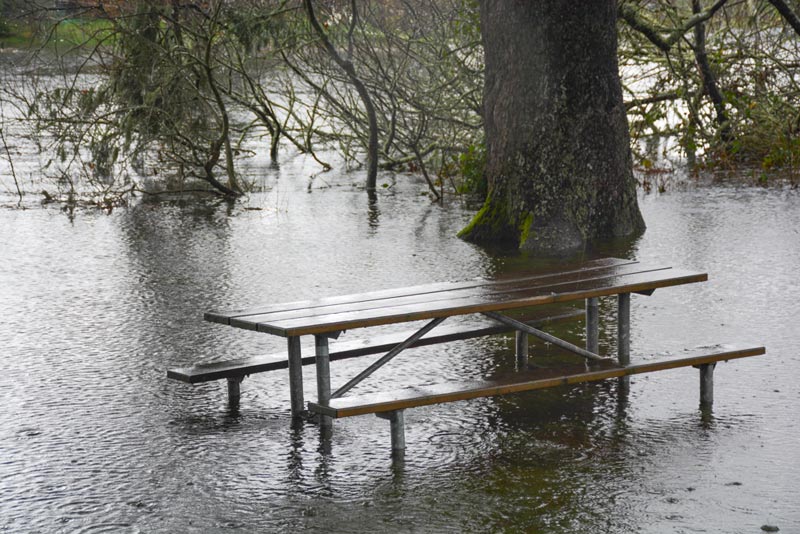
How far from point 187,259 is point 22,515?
6188mm

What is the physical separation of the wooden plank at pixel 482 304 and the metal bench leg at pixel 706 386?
0.45 metres

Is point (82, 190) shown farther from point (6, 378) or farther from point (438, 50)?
point (6, 378)

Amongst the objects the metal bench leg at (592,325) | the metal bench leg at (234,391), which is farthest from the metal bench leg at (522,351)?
the metal bench leg at (234,391)

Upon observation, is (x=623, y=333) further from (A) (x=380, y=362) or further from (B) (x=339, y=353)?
(B) (x=339, y=353)

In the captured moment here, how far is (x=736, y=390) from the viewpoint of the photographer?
19.4ft

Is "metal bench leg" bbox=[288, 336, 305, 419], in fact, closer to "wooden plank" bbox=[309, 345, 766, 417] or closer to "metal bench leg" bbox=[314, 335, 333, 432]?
"metal bench leg" bbox=[314, 335, 333, 432]

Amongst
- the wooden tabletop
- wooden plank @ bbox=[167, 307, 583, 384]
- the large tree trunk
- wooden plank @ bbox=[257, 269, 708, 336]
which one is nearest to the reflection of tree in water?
wooden plank @ bbox=[167, 307, 583, 384]

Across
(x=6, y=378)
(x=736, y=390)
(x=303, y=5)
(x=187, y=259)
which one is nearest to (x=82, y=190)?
(x=303, y=5)

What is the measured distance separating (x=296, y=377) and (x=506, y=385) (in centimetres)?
108

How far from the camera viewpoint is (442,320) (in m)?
5.12

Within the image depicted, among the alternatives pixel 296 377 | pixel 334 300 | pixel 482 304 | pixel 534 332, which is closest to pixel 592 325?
pixel 534 332

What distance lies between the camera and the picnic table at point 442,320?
487 cm

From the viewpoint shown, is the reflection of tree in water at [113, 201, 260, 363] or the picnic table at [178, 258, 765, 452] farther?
the reflection of tree in water at [113, 201, 260, 363]

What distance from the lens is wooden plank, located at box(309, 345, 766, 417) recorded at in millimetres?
4777
